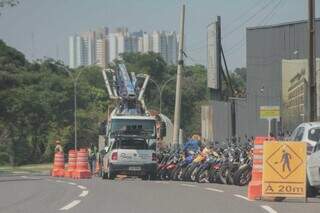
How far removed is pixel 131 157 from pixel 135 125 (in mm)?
4178

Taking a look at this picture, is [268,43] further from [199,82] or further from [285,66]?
[199,82]

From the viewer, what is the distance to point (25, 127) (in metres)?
84.9

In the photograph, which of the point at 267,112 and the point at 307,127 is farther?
the point at 267,112

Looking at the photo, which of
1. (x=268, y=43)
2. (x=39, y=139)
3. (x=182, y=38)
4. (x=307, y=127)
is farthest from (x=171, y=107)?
(x=307, y=127)

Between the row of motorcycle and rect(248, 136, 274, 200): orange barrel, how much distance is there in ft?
17.1

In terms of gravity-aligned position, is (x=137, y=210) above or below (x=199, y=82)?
Answer: below

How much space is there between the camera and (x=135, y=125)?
Result: 34438mm

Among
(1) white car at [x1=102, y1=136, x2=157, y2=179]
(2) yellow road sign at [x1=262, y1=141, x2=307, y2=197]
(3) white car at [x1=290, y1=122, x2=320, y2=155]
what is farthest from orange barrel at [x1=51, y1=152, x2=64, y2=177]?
(2) yellow road sign at [x1=262, y1=141, x2=307, y2=197]

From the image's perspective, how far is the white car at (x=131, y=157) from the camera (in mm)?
30391

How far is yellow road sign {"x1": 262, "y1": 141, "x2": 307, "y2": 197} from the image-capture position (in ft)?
57.4

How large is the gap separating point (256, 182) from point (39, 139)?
70.0 meters

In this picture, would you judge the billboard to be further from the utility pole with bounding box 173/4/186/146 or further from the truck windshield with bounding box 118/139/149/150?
the truck windshield with bounding box 118/139/149/150

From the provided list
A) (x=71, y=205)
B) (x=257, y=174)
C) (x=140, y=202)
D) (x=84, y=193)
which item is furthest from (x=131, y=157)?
(x=71, y=205)

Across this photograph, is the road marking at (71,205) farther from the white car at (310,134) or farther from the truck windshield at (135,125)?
the truck windshield at (135,125)
